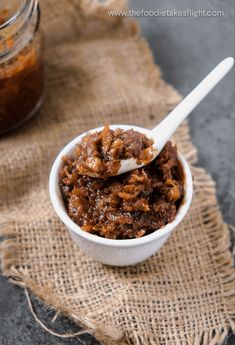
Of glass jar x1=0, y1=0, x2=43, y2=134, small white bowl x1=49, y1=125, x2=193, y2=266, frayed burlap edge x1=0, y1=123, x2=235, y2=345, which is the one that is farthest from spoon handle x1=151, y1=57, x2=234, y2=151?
glass jar x1=0, y1=0, x2=43, y2=134

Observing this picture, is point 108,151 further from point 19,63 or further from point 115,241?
point 19,63

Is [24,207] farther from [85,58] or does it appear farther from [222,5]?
[222,5]

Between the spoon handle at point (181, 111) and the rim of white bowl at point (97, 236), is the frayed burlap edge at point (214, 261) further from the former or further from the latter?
the spoon handle at point (181, 111)

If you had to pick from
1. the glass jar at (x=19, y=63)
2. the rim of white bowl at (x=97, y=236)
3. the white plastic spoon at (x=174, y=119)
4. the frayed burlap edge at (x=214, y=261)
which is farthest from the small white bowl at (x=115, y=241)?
the glass jar at (x=19, y=63)

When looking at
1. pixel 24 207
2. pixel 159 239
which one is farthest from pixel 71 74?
pixel 159 239

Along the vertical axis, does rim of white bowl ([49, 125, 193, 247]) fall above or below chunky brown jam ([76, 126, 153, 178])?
below

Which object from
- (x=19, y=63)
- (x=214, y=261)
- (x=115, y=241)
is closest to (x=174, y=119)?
(x=115, y=241)

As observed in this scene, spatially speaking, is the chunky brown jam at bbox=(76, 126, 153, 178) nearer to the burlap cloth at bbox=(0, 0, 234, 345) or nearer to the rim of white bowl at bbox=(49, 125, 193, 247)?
the rim of white bowl at bbox=(49, 125, 193, 247)
